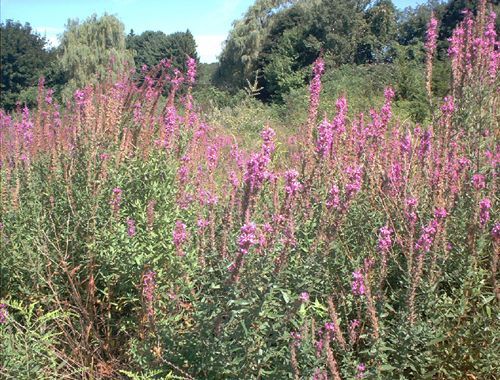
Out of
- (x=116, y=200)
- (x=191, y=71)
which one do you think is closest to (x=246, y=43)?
(x=191, y=71)

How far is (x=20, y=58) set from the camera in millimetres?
47406

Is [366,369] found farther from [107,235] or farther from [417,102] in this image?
[417,102]

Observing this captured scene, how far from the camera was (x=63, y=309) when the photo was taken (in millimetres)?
3531

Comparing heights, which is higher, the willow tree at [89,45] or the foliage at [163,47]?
the foliage at [163,47]

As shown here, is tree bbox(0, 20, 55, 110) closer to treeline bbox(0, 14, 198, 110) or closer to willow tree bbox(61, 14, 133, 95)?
treeline bbox(0, 14, 198, 110)

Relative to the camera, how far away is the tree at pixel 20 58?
46250 millimetres

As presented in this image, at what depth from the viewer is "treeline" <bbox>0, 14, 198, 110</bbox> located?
3319 cm

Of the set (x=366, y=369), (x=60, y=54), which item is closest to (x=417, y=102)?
(x=366, y=369)

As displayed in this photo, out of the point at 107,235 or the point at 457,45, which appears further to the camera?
the point at 457,45

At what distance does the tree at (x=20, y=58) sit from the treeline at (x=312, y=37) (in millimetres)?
18601

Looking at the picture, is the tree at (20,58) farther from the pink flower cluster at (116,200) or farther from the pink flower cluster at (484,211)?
the pink flower cluster at (484,211)

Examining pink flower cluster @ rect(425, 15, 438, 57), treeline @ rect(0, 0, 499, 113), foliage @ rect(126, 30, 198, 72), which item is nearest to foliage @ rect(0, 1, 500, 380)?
pink flower cluster @ rect(425, 15, 438, 57)

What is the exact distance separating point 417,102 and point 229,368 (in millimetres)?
11849

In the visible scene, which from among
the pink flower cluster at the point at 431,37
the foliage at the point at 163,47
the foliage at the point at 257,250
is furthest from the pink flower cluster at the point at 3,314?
the foliage at the point at 163,47
